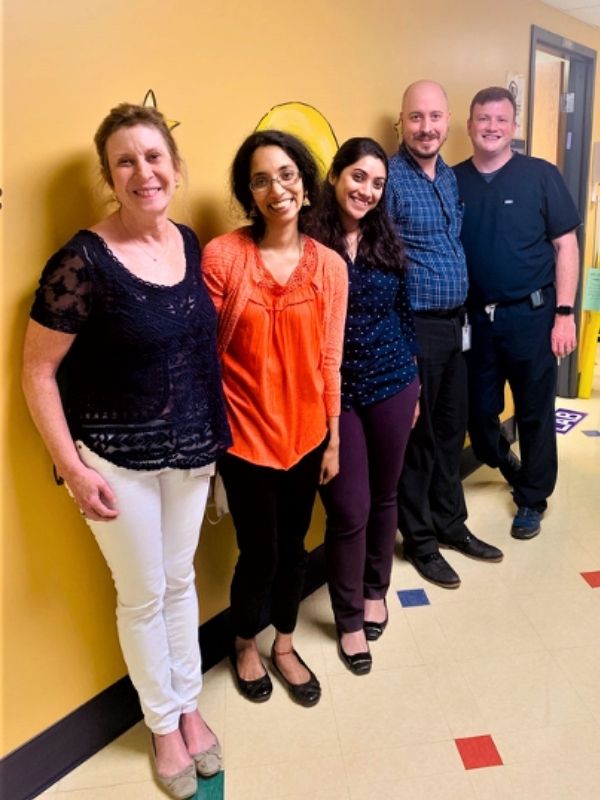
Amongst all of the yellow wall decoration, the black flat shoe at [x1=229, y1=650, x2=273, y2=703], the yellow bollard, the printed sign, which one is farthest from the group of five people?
the yellow bollard

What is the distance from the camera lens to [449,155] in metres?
2.96

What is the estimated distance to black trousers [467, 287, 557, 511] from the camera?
2.69 m

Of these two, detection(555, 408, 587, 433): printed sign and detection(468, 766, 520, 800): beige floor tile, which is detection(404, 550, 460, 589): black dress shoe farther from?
detection(555, 408, 587, 433): printed sign

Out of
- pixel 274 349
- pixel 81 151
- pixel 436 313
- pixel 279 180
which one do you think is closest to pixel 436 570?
pixel 436 313

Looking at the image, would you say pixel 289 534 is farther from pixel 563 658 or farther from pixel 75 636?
pixel 563 658

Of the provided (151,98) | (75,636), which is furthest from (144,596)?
(151,98)

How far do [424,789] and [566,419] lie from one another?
118 inches

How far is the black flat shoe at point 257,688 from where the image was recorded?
1.89 meters

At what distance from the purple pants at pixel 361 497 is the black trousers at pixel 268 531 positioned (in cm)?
13

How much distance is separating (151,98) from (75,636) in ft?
4.20

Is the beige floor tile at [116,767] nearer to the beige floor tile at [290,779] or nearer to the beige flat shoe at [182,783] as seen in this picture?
the beige flat shoe at [182,783]

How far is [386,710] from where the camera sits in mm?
1854

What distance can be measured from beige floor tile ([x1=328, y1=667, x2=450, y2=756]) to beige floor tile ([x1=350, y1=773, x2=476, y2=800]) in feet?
0.37

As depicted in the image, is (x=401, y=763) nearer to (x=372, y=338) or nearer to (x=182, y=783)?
(x=182, y=783)
